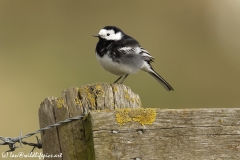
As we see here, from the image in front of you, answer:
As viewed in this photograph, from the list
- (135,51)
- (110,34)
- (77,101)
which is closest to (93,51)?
(110,34)

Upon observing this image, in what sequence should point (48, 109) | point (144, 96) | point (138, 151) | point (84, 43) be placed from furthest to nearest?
point (84, 43) < point (144, 96) < point (48, 109) < point (138, 151)

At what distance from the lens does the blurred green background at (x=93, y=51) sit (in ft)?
29.2

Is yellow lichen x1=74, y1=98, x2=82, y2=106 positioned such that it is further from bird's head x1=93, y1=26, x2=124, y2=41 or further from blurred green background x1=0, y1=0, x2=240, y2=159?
blurred green background x1=0, y1=0, x2=240, y2=159

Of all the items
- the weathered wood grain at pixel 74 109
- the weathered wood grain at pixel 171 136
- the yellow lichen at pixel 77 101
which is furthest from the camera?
the yellow lichen at pixel 77 101

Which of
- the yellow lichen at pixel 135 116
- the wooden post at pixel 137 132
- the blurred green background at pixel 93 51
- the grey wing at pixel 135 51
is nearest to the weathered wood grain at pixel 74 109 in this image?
the wooden post at pixel 137 132

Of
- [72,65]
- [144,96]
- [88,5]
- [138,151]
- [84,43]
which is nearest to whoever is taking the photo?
[138,151]

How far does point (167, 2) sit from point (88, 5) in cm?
194

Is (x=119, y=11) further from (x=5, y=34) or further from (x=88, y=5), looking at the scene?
(x=5, y=34)

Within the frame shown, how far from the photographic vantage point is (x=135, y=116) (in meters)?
2.76

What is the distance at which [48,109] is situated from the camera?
2.91 metres

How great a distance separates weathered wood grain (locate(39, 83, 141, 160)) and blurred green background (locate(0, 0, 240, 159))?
4.24m

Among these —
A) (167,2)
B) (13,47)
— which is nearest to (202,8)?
(167,2)

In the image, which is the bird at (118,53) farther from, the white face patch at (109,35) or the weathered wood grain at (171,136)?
the weathered wood grain at (171,136)

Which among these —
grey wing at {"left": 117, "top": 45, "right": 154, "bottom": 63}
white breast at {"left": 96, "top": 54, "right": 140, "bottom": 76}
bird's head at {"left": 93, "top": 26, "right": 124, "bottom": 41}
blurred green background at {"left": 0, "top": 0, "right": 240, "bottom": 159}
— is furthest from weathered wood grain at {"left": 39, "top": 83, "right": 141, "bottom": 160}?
blurred green background at {"left": 0, "top": 0, "right": 240, "bottom": 159}
